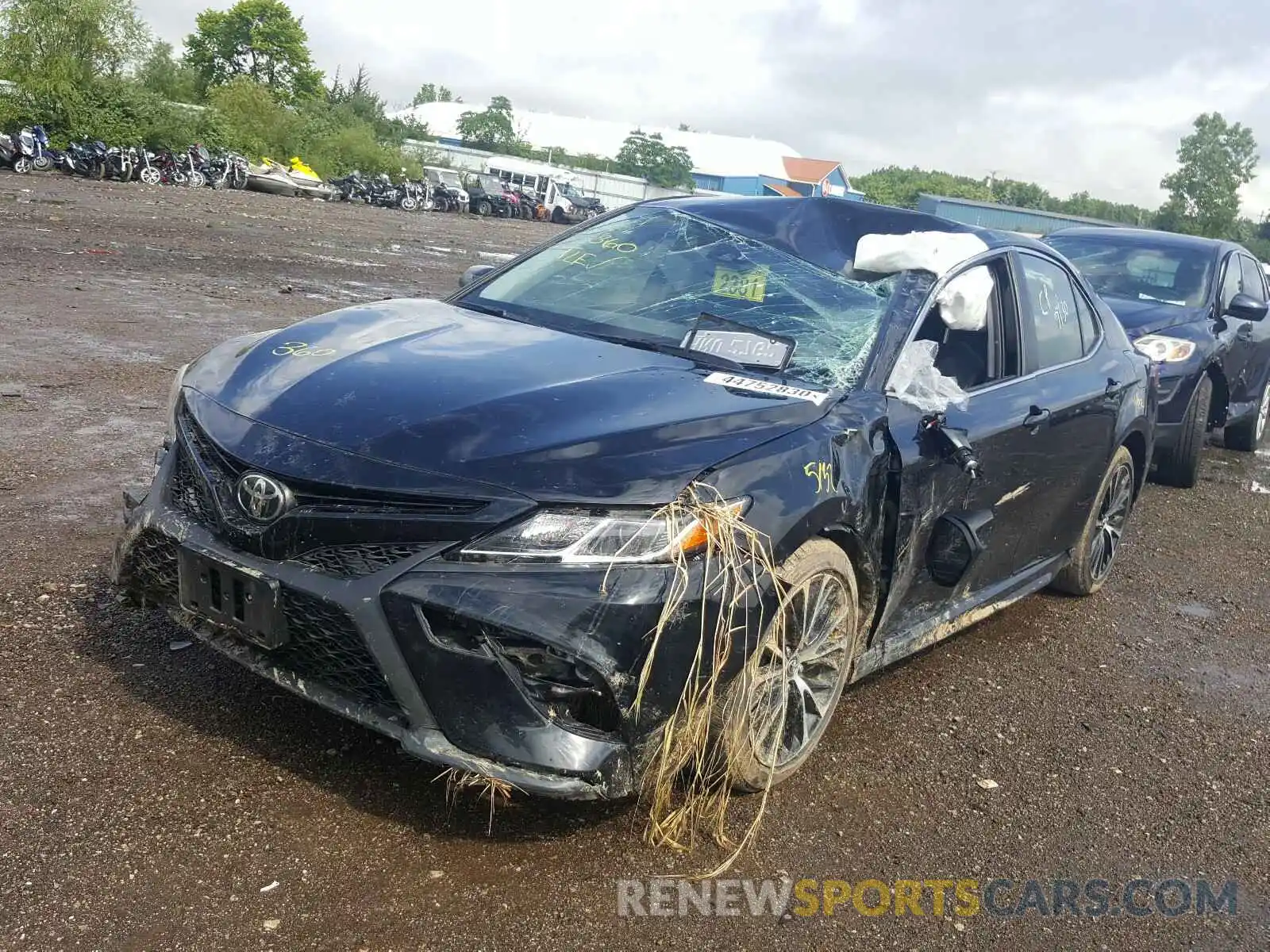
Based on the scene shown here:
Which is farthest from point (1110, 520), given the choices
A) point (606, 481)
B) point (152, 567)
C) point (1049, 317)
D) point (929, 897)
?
point (152, 567)

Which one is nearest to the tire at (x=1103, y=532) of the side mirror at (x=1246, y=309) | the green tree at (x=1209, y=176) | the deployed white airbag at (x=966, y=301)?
the deployed white airbag at (x=966, y=301)

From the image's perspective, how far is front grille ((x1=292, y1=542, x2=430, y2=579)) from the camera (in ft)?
8.86

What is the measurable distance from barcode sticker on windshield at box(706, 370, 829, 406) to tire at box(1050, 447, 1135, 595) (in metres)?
2.42

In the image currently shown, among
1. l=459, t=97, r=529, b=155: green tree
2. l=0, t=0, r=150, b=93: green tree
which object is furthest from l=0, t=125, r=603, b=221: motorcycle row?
l=459, t=97, r=529, b=155: green tree

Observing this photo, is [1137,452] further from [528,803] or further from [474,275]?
[528,803]

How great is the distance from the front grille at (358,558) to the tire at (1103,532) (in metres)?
3.58

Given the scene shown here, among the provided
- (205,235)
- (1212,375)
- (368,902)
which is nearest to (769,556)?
(368,902)

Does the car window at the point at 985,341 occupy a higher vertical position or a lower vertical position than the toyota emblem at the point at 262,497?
higher

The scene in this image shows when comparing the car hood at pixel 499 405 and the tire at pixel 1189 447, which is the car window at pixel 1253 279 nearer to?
the tire at pixel 1189 447

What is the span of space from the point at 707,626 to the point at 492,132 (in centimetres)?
9824

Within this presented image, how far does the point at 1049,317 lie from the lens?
15.4 ft

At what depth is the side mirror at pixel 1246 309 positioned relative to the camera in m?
8.41

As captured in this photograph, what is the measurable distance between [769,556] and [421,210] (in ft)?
137

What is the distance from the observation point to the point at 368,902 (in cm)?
260
